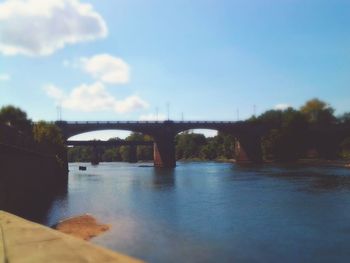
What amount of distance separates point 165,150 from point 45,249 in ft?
351

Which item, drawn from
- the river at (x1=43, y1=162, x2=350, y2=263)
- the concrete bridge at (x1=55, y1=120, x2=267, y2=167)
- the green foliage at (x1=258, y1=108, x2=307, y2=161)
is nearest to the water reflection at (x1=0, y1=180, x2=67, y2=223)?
the river at (x1=43, y1=162, x2=350, y2=263)

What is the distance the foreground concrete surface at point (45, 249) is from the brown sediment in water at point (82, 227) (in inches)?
382

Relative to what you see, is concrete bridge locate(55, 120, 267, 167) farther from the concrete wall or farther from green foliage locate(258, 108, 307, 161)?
the concrete wall

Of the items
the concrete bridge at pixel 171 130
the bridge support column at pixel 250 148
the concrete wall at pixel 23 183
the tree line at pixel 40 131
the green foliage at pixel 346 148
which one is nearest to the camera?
the concrete wall at pixel 23 183

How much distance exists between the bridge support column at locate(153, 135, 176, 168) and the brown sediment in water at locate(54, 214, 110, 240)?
8477 cm

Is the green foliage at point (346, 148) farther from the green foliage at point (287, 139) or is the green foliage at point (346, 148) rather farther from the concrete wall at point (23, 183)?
the concrete wall at point (23, 183)

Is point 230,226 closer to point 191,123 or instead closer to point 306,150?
point 191,123

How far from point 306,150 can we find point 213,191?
91921 millimetres

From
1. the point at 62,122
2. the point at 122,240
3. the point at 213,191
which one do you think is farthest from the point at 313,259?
the point at 62,122

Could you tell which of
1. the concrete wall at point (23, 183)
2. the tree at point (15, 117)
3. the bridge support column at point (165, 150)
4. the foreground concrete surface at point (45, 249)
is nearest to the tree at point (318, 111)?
the bridge support column at point (165, 150)

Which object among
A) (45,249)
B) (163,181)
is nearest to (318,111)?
(163,181)

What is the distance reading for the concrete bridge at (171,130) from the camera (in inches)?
4186

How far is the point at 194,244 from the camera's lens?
72.3 ft

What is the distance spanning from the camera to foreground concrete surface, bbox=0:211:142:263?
11102 mm
